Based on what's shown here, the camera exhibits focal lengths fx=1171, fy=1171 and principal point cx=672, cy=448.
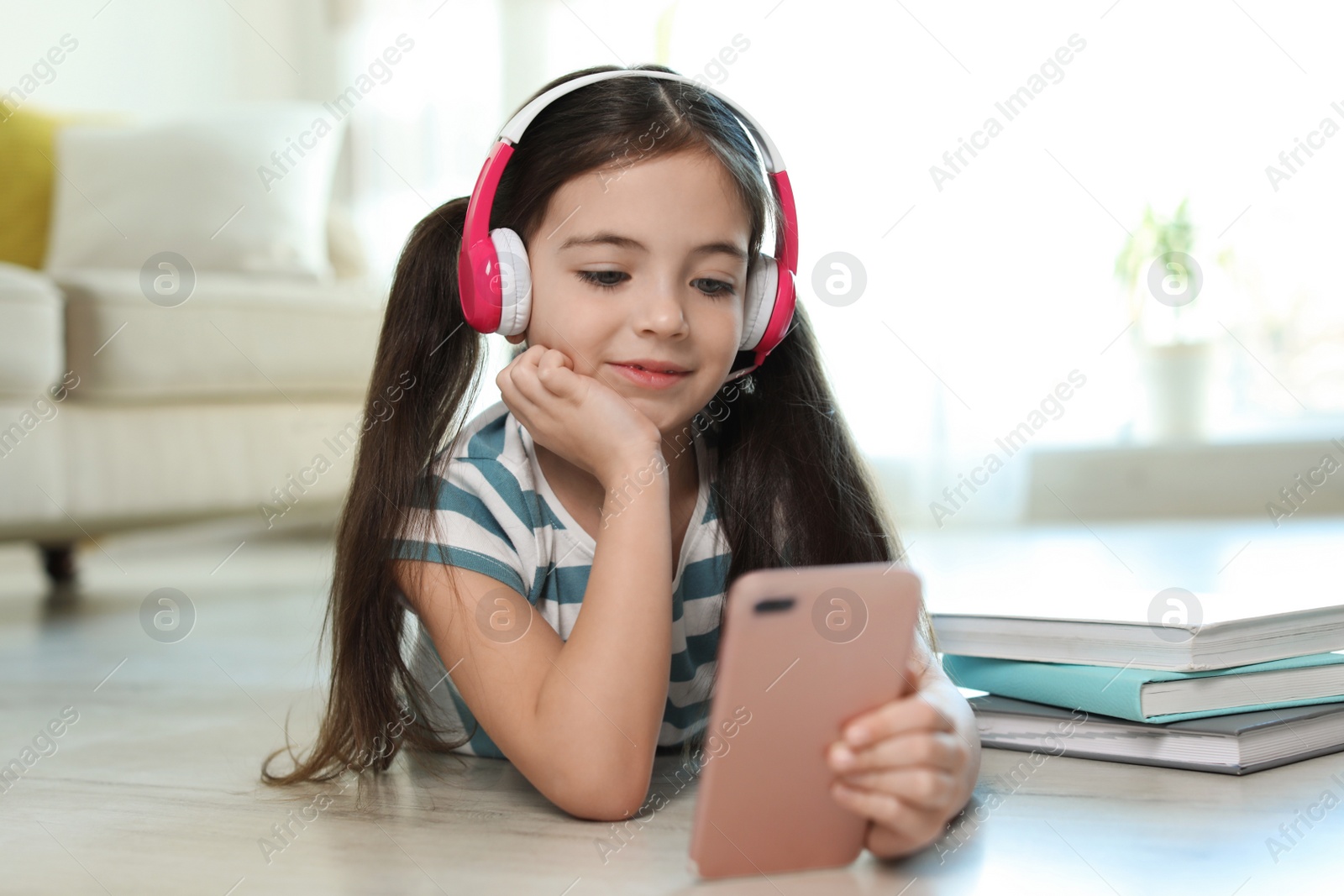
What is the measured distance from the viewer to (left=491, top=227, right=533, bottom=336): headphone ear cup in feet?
2.73

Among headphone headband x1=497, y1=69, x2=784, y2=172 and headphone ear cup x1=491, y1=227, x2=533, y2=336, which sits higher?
headphone headband x1=497, y1=69, x2=784, y2=172

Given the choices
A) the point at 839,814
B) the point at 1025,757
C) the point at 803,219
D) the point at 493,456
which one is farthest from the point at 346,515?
the point at 803,219

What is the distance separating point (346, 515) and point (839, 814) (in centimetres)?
45

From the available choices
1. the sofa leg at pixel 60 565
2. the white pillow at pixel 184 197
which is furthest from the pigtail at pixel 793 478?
the sofa leg at pixel 60 565

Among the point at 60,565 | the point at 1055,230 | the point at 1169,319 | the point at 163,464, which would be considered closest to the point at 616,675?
the point at 163,464

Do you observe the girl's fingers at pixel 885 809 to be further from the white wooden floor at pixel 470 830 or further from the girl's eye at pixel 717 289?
the girl's eye at pixel 717 289

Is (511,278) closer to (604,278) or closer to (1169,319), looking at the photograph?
(604,278)

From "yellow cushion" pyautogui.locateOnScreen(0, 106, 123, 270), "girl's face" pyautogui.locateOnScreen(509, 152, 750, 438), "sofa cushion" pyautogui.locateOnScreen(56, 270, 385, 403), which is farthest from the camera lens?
"yellow cushion" pyautogui.locateOnScreen(0, 106, 123, 270)

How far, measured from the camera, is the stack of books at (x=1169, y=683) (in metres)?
0.84

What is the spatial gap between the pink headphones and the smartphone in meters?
0.33

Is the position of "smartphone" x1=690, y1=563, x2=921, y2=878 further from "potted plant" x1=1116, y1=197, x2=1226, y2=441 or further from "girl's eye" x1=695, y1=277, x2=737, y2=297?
"potted plant" x1=1116, y1=197, x2=1226, y2=441

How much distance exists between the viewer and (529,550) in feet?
2.89

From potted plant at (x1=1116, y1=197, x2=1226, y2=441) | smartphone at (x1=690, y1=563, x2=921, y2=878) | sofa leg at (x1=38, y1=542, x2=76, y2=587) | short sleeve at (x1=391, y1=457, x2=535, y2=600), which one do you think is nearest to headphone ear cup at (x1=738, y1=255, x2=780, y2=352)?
short sleeve at (x1=391, y1=457, x2=535, y2=600)

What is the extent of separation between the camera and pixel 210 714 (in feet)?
3.81
